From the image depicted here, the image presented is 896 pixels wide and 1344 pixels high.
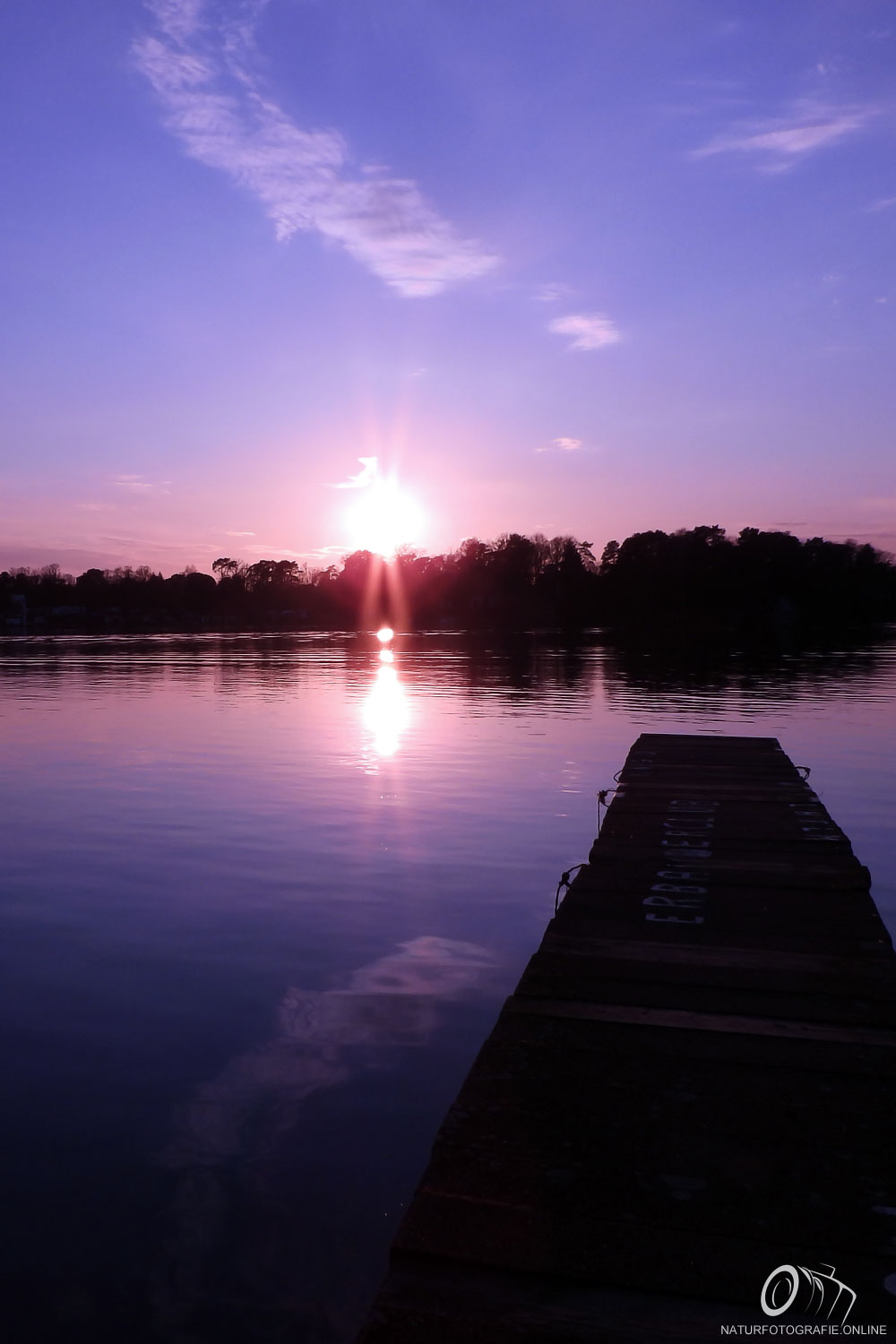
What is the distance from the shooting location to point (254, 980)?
394 inches

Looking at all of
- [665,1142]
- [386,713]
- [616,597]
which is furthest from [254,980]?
[616,597]

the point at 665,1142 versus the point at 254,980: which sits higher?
the point at 665,1142

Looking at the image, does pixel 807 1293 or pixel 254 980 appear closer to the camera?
pixel 807 1293

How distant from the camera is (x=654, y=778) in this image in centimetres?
1747

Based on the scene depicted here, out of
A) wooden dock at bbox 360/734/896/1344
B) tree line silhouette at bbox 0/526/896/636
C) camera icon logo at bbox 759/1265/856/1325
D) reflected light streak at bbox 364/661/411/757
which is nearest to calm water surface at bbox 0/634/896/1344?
reflected light streak at bbox 364/661/411/757

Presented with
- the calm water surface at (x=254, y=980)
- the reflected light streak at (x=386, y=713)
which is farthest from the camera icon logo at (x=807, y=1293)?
the reflected light streak at (x=386, y=713)

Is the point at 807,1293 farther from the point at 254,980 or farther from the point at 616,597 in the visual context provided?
the point at 616,597

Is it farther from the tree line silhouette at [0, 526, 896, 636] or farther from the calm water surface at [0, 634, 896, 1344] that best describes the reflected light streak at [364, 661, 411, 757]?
the tree line silhouette at [0, 526, 896, 636]

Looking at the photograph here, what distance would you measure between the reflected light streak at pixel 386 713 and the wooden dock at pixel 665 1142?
18.7m

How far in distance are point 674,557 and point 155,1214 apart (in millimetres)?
170669

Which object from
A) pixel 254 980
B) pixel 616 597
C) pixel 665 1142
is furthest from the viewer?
pixel 616 597

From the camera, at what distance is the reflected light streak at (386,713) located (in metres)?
28.4

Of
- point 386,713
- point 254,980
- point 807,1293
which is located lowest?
point 254,980

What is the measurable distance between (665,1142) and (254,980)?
18.7ft
